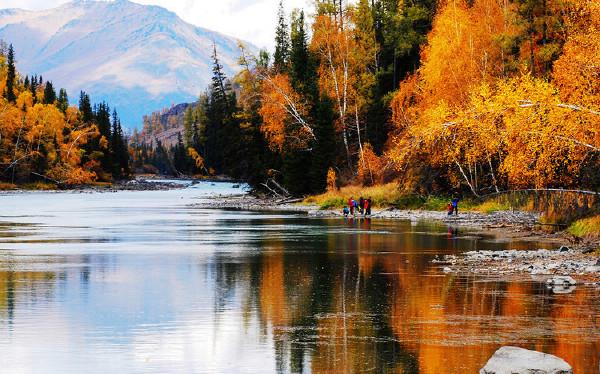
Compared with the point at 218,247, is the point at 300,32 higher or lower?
higher

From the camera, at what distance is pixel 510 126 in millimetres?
27047

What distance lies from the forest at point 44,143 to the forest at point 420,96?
39327 millimetres

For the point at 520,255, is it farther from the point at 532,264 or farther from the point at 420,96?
the point at 420,96

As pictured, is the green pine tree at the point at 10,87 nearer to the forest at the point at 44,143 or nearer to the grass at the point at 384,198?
the forest at the point at 44,143

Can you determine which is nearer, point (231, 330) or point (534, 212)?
point (231, 330)

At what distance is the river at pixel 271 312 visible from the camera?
1370cm

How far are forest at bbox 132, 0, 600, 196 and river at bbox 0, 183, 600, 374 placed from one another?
5.56 m

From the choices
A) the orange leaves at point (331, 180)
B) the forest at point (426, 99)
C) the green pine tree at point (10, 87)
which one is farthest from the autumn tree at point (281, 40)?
the green pine tree at point (10, 87)

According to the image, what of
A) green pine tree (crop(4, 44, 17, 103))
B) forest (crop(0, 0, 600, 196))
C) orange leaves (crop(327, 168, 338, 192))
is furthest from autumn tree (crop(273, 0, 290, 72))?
green pine tree (crop(4, 44, 17, 103))

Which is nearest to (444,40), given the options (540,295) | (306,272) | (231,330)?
(306,272)

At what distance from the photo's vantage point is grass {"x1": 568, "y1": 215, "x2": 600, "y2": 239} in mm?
34031

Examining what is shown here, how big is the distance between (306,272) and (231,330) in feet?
31.6

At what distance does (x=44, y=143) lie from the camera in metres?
140

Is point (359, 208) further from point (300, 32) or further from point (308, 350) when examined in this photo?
point (308, 350)
